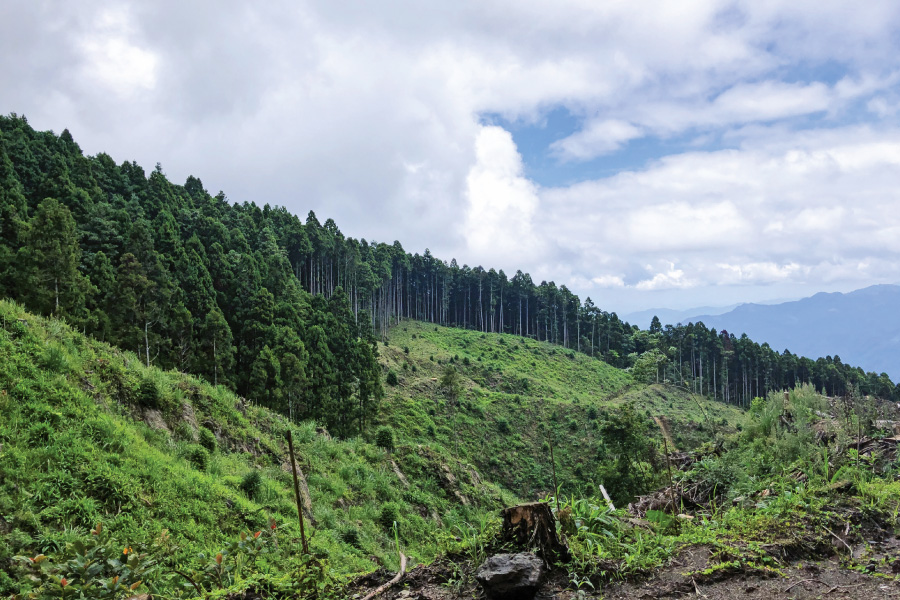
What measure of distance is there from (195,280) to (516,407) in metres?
33.0

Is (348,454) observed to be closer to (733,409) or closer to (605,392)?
(605,392)

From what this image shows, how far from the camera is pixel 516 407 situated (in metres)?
50.4

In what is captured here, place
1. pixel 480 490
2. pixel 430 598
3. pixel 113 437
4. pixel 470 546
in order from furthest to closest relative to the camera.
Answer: pixel 480 490 → pixel 113 437 → pixel 470 546 → pixel 430 598

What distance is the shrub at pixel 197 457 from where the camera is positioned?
11.7m

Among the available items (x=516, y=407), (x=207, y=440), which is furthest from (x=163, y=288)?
(x=516, y=407)

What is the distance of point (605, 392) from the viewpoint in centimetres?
6519

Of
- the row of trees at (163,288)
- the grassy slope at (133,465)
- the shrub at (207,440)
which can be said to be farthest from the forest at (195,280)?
the shrub at (207,440)

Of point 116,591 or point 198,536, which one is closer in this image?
point 116,591

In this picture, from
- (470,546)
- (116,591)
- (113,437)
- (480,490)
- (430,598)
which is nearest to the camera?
(116,591)

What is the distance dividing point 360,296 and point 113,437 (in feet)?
191

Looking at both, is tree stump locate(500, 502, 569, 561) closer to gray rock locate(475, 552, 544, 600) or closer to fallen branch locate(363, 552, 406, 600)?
gray rock locate(475, 552, 544, 600)

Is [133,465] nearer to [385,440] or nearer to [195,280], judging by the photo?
[385,440]

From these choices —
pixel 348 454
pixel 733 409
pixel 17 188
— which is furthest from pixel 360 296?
pixel 733 409

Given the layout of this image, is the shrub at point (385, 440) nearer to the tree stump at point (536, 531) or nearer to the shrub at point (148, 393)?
the shrub at point (148, 393)
